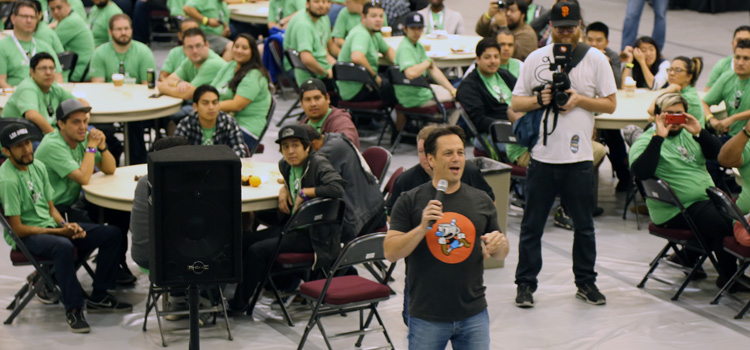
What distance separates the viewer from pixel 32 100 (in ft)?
24.5

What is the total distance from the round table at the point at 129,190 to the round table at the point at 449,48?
330 centimetres

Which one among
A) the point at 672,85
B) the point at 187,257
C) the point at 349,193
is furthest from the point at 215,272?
the point at 672,85

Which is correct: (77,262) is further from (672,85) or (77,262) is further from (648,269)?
(672,85)

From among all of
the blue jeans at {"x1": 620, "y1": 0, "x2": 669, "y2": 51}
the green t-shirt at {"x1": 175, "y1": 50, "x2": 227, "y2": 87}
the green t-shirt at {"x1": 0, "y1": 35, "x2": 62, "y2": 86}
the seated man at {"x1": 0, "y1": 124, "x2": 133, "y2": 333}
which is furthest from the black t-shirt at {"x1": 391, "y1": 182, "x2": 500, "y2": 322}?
the blue jeans at {"x1": 620, "y1": 0, "x2": 669, "y2": 51}

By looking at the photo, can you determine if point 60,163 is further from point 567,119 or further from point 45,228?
point 567,119

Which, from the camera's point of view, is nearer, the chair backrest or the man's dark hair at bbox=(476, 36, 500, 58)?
the chair backrest

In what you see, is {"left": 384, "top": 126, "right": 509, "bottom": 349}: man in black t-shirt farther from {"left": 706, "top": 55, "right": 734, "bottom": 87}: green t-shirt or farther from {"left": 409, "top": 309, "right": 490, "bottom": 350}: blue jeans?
{"left": 706, "top": 55, "right": 734, "bottom": 87}: green t-shirt

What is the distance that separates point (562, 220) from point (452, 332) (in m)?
3.75

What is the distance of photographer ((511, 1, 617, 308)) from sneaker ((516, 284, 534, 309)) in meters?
0.36

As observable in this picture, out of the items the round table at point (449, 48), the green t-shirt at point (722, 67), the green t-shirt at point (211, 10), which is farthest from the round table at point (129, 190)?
the green t-shirt at point (211, 10)

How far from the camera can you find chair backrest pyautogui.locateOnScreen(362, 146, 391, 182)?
6.50 meters

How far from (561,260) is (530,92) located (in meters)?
1.55

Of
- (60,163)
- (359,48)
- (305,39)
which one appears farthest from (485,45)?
(60,163)

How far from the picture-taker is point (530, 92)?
19.1ft
